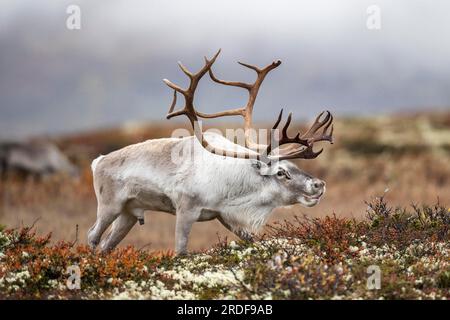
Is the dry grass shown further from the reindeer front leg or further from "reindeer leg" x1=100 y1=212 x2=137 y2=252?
the reindeer front leg

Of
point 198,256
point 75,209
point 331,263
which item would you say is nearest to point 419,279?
point 331,263

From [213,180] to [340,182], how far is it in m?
19.9

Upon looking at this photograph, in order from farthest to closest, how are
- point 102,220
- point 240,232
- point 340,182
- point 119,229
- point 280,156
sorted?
point 340,182, point 119,229, point 102,220, point 240,232, point 280,156

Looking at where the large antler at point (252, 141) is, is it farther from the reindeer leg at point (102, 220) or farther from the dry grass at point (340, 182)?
the dry grass at point (340, 182)

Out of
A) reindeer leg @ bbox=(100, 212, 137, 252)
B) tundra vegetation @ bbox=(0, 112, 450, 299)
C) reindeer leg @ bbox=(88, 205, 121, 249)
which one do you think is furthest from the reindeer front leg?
reindeer leg @ bbox=(100, 212, 137, 252)

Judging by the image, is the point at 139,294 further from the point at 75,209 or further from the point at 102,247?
the point at 75,209

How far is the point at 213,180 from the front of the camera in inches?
423

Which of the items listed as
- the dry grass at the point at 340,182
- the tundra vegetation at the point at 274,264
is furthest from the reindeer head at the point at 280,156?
the dry grass at the point at 340,182

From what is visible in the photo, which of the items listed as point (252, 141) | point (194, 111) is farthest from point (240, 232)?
point (194, 111)

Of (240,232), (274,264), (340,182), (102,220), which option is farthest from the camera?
(340,182)

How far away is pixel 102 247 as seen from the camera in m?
11.7

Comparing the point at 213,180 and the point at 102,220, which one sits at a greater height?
the point at 213,180

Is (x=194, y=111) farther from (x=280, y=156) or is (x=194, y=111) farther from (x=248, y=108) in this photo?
(x=280, y=156)
